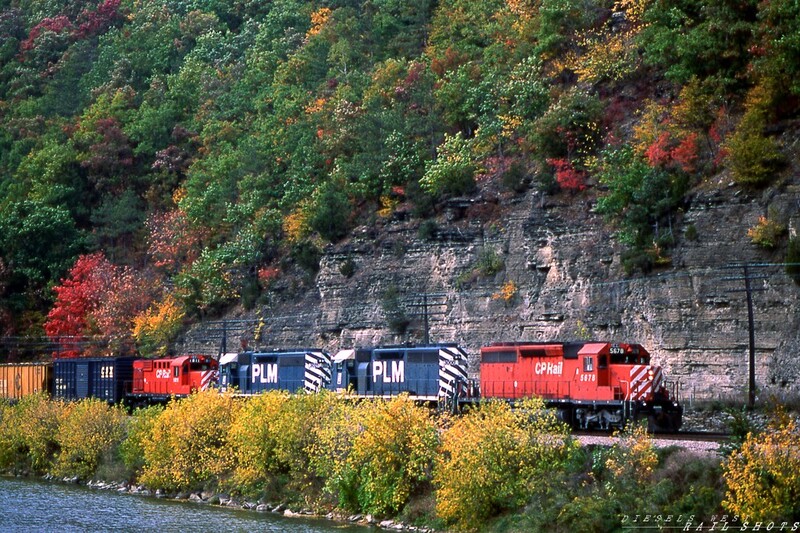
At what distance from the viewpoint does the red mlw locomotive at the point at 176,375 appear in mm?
54781

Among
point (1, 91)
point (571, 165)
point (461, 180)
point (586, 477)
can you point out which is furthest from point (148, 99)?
point (586, 477)

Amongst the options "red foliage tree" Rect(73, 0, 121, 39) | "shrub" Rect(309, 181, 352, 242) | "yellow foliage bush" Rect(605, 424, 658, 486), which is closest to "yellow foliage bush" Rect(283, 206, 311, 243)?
"shrub" Rect(309, 181, 352, 242)

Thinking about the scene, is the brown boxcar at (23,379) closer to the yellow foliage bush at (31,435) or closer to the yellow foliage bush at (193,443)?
the yellow foliage bush at (31,435)

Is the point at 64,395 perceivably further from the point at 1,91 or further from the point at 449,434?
the point at 1,91

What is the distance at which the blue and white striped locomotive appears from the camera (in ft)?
141

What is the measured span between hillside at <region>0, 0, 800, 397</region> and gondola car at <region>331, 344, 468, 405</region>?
29.9ft

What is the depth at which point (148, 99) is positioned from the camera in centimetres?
9750

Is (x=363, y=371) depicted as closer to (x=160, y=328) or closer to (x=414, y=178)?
(x=414, y=178)

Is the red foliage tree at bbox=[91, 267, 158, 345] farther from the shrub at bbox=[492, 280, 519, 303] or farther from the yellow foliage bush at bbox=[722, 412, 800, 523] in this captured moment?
the yellow foliage bush at bbox=[722, 412, 800, 523]

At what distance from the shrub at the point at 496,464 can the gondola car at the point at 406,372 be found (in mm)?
12030

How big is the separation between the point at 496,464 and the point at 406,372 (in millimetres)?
16150

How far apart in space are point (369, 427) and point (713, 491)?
10.9 meters

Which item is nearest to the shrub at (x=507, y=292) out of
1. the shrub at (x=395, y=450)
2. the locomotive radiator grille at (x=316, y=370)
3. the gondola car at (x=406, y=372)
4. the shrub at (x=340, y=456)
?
the locomotive radiator grille at (x=316, y=370)

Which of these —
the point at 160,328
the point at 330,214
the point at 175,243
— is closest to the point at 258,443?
the point at 330,214
